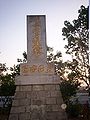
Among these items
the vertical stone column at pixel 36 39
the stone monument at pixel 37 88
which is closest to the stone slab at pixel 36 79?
the stone monument at pixel 37 88

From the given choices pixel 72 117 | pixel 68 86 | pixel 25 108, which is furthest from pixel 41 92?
pixel 68 86

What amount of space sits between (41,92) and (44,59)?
1.51 metres

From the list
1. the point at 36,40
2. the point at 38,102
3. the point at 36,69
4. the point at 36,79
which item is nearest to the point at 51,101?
the point at 38,102

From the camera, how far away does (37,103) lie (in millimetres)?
9406

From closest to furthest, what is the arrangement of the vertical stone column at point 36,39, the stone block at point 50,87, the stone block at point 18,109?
1. the stone block at point 18,109
2. the stone block at point 50,87
3. the vertical stone column at point 36,39

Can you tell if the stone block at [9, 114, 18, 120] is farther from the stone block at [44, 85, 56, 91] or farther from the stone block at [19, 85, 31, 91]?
the stone block at [44, 85, 56, 91]

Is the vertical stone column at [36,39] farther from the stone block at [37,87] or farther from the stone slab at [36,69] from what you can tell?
the stone block at [37,87]

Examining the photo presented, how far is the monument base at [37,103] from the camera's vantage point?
9238mm

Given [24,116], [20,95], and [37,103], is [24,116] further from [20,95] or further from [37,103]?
[20,95]

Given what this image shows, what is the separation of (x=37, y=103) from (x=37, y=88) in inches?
25.9

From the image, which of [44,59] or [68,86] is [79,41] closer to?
[68,86]

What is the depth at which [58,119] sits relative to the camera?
9.22 meters

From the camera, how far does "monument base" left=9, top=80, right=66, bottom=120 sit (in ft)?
30.3

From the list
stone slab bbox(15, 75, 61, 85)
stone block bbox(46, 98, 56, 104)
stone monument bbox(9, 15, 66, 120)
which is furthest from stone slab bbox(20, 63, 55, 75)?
stone block bbox(46, 98, 56, 104)
